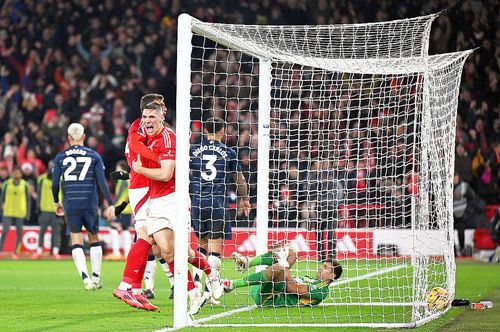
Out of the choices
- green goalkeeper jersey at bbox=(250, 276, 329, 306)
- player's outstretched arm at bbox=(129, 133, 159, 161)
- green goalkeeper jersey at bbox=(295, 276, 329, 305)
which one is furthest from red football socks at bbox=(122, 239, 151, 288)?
green goalkeeper jersey at bbox=(295, 276, 329, 305)

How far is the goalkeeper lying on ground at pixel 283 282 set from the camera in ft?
31.5

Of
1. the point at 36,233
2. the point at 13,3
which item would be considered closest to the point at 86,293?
the point at 36,233

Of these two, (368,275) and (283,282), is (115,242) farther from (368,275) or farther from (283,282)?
(283,282)

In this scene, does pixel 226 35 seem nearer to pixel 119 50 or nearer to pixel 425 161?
pixel 425 161

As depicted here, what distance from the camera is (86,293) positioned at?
1223cm

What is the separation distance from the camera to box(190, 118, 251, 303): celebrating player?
427 inches

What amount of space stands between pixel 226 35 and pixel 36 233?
13.0 m

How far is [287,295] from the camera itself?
9891mm

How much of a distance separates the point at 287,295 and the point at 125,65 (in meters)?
16.2

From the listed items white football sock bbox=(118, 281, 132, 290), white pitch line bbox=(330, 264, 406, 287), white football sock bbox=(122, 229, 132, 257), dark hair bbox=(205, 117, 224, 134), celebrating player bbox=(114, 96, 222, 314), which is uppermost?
dark hair bbox=(205, 117, 224, 134)

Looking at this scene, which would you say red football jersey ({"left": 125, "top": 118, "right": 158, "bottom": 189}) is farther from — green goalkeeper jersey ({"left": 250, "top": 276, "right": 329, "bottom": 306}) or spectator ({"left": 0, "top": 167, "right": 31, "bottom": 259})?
spectator ({"left": 0, "top": 167, "right": 31, "bottom": 259})

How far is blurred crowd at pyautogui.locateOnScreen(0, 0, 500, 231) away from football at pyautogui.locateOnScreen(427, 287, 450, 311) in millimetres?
11342

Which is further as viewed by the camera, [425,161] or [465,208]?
[465,208]

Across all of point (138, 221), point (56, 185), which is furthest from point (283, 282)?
point (56, 185)
